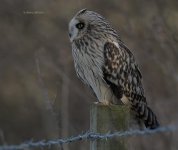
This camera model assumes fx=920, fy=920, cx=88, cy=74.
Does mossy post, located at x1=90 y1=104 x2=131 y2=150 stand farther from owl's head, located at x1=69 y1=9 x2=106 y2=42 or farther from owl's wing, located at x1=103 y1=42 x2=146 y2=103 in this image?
owl's head, located at x1=69 y1=9 x2=106 y2=42

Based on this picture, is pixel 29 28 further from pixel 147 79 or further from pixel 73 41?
pixel 73 41

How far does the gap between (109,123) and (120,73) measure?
7.32ft

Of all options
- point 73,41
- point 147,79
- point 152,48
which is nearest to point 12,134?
point 147,79

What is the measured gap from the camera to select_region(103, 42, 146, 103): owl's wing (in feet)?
26.4

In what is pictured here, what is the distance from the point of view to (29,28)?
1547cm

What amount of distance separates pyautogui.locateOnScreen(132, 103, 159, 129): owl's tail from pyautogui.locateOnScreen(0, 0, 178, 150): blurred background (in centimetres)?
197

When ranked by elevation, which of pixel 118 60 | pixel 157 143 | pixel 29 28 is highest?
pixel 29 28

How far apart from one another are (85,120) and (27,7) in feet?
6.44

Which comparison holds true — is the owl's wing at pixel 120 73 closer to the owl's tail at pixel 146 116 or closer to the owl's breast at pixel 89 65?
the owl's breast at pixel 89 65

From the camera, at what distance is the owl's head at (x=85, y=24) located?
8266 mm

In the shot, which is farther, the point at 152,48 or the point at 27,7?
the point at 27,7

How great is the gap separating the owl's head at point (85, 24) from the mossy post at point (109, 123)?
2311 millimetres

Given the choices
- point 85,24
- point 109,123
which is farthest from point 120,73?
point 109,123

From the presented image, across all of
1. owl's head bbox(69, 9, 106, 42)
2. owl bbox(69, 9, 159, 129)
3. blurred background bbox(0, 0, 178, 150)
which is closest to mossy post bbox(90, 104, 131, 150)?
owl bbox(69, 9, 159, 129)
